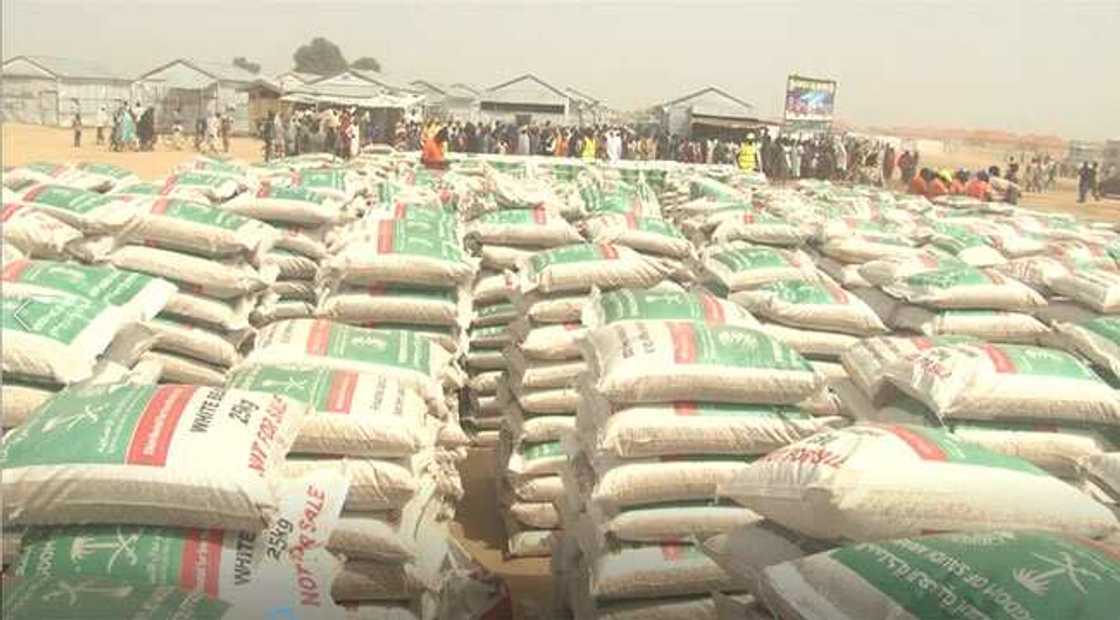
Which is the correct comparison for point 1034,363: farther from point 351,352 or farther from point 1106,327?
point 351,352

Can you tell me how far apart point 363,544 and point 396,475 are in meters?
0.22

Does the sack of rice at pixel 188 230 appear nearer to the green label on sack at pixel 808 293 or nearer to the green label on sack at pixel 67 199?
the green label on sack at pixel 67 199

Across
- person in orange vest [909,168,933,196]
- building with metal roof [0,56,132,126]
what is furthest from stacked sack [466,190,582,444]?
building with metal roof [0,56,132,126]

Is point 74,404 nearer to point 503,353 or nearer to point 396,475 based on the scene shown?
point 396,475

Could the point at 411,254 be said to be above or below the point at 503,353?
above

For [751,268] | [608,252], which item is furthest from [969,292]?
[608,252]

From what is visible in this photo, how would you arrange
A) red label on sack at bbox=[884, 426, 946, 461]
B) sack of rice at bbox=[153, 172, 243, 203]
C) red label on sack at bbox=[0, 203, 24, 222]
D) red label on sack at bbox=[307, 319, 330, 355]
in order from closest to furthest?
1. red label on sack at bbox=[884, 426, 946, 461]
2. red label on sack at bbox=[307, 319, 330, 355]
3. red label on sack at bbox=[0, 203, 24, 222]
4. sack of rice at bbox=[153, 172, 243, 203]

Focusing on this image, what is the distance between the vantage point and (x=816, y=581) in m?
2.15

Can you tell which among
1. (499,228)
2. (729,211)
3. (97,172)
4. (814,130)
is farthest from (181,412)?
(814,130)

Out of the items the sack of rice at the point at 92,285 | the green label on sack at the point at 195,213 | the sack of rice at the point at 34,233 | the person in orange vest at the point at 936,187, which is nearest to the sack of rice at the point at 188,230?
the green label on sack at the point at 195,213

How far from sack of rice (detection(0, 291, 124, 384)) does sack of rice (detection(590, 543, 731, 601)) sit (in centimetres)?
175

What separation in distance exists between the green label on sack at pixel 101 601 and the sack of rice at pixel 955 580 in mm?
1237

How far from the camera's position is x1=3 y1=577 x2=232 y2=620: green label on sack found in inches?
74.1

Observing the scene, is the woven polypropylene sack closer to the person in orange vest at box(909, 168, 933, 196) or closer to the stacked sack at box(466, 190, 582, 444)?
the stacked sack at box(466, 190, 582, 444)
